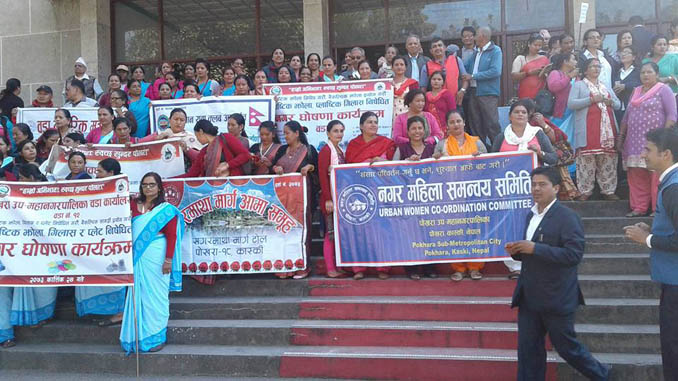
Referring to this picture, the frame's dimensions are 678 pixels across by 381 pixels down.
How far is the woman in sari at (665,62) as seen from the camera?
708cm

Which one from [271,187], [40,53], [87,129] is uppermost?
[40,53]

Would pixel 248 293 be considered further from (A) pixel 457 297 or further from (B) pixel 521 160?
(B) pixel 521 160

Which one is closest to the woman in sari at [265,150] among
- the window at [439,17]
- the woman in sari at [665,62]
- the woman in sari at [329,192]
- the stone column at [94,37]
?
the woman in sari at [329,192]

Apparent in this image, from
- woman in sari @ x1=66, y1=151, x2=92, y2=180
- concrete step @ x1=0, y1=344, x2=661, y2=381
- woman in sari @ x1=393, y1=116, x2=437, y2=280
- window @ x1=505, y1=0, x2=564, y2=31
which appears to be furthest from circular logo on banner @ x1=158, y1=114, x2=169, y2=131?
→ window @ x1=505, y1=0, x2=564, y2=31

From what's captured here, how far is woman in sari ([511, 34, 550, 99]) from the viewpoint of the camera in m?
7.88

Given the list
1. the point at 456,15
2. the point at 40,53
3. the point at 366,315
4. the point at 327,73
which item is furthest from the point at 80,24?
the point at 366,315

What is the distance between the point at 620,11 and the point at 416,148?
693cm

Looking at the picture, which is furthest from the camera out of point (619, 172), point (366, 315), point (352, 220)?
point (619, 172)

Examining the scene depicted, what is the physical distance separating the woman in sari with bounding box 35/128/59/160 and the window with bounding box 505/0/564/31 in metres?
8.68

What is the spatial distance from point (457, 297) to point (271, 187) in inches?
93.7

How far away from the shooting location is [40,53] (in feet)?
41.7

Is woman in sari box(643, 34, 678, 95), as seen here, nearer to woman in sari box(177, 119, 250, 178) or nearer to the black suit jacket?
the black suit jacket

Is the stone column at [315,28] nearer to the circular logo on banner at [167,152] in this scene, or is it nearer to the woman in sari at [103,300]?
the circular logo on banner at [167,152]

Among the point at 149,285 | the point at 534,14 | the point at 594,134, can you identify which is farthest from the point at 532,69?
the point at 149,285
